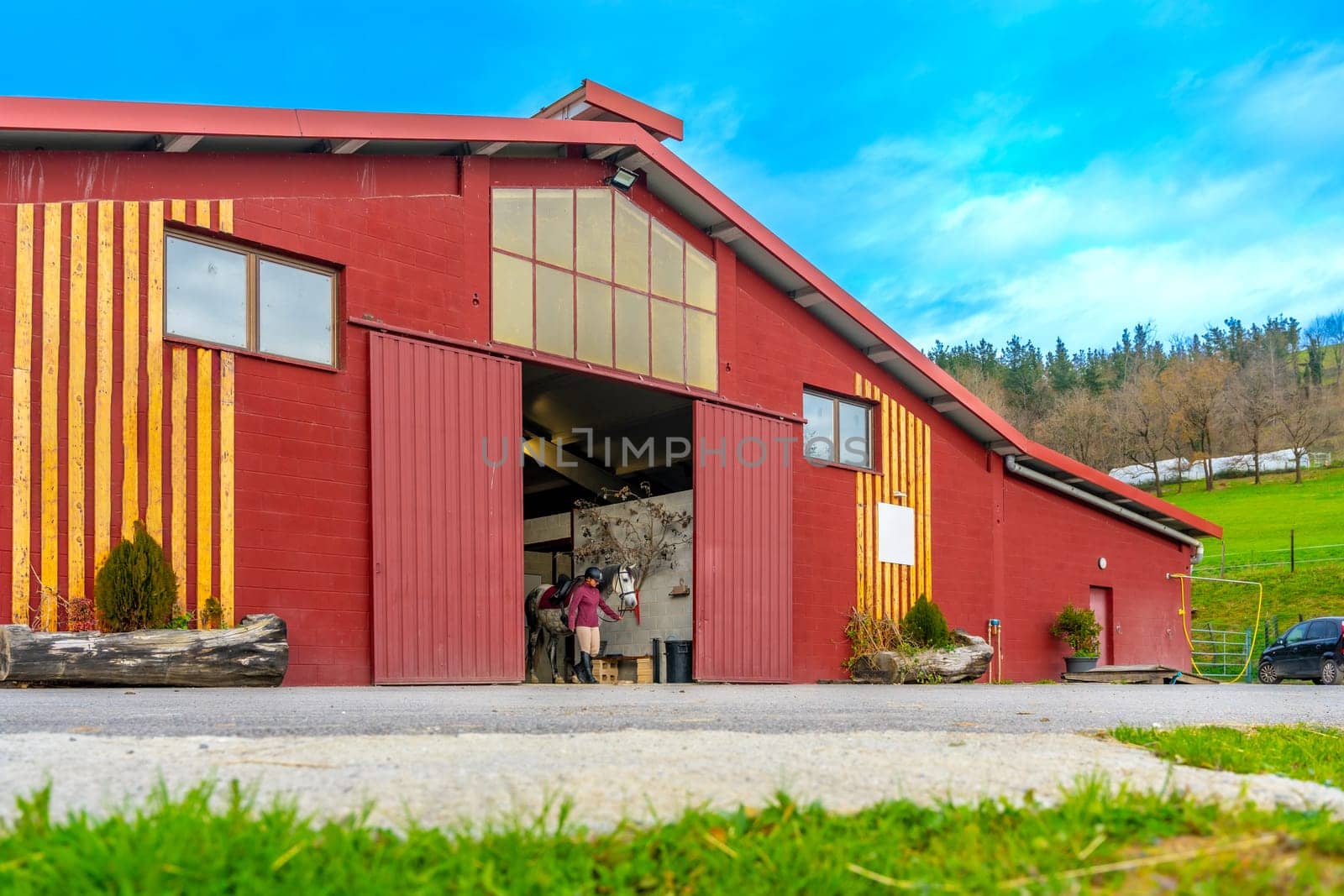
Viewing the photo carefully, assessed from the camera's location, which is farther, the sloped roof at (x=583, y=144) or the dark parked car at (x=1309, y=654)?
the dark parked car at (x=1309, y=654)

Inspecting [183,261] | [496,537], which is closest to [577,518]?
[496,537]

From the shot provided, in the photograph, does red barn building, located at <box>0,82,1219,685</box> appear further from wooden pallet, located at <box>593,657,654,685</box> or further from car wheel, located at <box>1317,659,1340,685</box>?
car wheel, located at <box>1317,659,1340,685</box>

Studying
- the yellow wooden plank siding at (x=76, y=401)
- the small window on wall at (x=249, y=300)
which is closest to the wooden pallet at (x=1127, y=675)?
the small window on wall at (x=249, y=300)

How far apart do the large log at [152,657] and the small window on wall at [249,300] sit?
2.95 m

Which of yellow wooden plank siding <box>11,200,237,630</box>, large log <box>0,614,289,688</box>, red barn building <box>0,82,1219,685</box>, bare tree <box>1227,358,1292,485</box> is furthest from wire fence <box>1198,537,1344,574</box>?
large log <box>0,614,289,688</box>

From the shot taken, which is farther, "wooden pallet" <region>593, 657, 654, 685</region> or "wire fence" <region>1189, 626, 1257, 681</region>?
"wire fence" <region>1189, 626, 1257, 681</region>

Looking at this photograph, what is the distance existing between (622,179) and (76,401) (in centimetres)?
742

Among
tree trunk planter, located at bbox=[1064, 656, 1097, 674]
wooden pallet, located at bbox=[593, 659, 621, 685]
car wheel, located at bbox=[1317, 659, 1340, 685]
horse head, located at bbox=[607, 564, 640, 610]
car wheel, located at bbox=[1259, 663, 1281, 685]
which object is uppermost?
horse head, located at bbox=[607, 564, 640, 610]

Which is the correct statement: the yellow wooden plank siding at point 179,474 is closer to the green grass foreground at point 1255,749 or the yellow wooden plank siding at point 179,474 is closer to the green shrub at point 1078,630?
the green grass foreground at point 1255,749

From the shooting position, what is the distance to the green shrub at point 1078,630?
21.8 m

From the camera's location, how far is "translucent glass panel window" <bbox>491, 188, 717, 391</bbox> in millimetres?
14977

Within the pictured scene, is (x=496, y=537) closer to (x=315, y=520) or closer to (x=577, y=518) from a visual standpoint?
(x=315, y=520)

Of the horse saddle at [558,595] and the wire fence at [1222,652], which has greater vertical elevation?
the horse saddle at [558,595]

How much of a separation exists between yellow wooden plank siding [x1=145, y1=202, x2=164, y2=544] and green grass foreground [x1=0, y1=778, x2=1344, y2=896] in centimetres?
895
